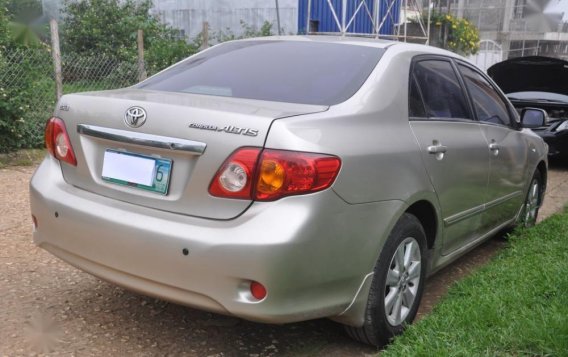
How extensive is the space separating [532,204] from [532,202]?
22 mm

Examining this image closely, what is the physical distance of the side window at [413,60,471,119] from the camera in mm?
3431

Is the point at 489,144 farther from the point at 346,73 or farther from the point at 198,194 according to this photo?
the point at 198,194

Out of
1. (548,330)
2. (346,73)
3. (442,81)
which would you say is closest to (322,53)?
(346,73)

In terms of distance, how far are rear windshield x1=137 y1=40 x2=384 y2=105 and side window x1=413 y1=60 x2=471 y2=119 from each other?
33 centimetres

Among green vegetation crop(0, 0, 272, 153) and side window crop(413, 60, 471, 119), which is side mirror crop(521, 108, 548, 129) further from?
green vegetation crop(0, 0, 272, 153)

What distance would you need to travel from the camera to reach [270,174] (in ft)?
7.93

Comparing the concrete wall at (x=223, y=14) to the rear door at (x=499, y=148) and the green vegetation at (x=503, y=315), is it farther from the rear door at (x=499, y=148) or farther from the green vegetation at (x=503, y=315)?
the green vegetation at (x=503, y=315)

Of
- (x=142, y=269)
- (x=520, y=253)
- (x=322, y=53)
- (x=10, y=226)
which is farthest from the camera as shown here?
(x=10, y=226)

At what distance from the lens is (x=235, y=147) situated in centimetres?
245

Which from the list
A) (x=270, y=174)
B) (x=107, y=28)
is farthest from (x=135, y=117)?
(x=107, y=28)

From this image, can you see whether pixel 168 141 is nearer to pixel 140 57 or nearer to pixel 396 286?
pixel 396 286

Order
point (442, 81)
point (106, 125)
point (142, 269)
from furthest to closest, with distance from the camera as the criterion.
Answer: point (442, 81)
point (106, 125)
point (142, 269)

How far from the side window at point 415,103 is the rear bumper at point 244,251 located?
0.66m

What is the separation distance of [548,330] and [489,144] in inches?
58.7
